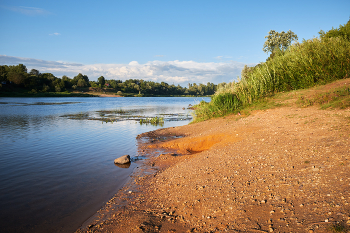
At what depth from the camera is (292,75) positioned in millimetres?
17406

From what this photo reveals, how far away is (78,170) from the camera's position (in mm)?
9117

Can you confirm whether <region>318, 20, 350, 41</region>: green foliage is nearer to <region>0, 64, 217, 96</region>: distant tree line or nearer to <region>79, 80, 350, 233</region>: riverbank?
<region>79, 80, 350, 233</region>: riverbank

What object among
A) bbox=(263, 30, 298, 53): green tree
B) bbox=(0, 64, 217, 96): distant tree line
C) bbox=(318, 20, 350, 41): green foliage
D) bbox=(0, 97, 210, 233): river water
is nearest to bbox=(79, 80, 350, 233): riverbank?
bbox=(0, 97, 210, 233): river water

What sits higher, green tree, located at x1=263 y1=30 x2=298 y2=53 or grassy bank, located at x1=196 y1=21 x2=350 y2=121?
green tree, located at x1=263 y1=30 x2=298 y2=53

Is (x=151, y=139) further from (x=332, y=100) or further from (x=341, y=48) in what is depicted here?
(x=341, y=48)

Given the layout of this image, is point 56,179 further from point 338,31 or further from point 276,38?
point 276,38

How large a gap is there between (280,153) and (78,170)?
814 cm

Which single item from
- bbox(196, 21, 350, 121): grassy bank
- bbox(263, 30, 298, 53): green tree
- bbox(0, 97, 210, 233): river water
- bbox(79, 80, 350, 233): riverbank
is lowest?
bbox(0, 97, 210, 233): river water

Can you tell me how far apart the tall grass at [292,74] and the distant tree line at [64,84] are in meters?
86.3

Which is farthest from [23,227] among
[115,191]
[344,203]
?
[344,203]

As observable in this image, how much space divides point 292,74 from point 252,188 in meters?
15.3

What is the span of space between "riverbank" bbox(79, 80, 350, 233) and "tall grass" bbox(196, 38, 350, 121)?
7.54m

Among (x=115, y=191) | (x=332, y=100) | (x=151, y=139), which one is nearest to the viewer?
(x=115, y=191)

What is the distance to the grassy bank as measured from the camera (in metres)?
16.0
